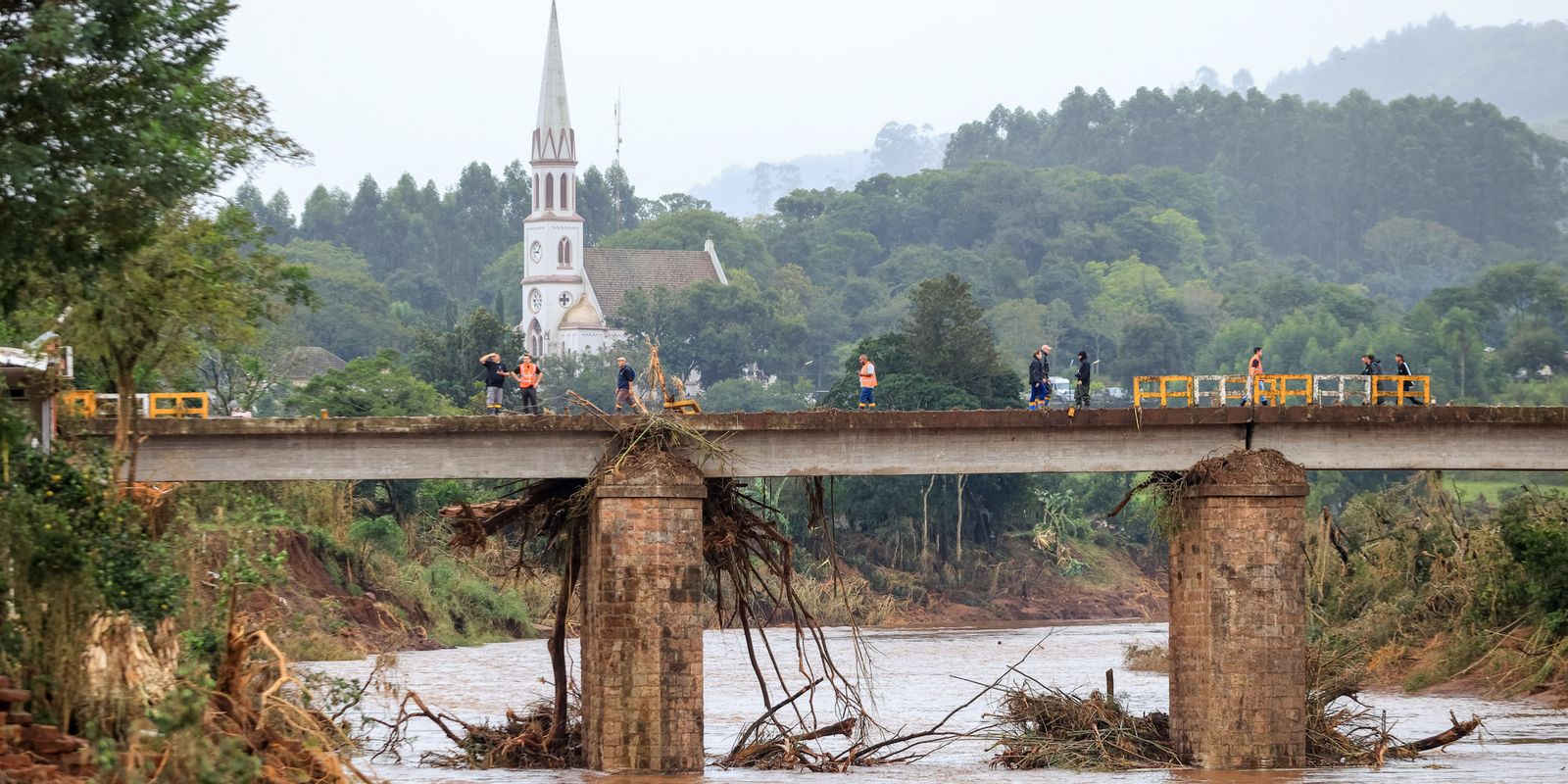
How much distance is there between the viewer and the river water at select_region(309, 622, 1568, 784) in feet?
109

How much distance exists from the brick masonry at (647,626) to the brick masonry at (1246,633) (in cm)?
752

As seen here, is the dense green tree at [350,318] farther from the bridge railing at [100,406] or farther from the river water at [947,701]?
the bridge railing at [100,406]

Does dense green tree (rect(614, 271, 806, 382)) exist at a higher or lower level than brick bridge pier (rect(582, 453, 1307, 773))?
higher

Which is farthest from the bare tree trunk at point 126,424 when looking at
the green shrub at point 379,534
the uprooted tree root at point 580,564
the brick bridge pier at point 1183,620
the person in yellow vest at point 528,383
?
the green shrub at point 379,534

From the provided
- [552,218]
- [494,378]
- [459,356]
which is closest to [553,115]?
[552,218]

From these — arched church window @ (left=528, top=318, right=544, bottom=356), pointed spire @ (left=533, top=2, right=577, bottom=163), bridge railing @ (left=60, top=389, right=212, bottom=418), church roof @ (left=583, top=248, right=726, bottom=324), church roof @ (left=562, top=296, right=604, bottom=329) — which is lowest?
bridge railing @ (left=60, top=389, right=212, bottom=418)

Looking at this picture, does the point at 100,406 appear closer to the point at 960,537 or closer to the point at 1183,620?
the point at 1183,620

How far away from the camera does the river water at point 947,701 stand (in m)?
33.1

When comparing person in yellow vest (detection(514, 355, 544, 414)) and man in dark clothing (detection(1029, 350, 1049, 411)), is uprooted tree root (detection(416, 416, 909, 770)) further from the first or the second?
man in dark clothing (detection(1029, 350, 1049, 411))

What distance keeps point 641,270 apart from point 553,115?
14.7 meters

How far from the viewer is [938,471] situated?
1361 inches

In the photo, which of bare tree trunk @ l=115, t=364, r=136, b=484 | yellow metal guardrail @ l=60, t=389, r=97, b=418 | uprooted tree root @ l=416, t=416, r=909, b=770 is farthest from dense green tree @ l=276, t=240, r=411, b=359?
uprooted tree root @ l=416, t=416, r=909, b=770

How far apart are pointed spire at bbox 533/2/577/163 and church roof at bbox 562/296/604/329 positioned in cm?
1295

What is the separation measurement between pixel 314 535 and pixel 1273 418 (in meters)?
34.5
